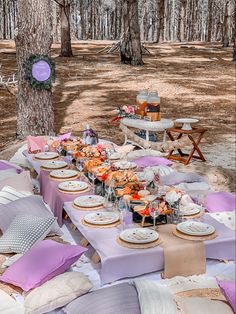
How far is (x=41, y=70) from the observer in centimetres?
Answer: 880

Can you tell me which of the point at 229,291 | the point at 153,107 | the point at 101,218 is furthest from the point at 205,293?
the point at 153,107

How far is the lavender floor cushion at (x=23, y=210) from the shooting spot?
462cm

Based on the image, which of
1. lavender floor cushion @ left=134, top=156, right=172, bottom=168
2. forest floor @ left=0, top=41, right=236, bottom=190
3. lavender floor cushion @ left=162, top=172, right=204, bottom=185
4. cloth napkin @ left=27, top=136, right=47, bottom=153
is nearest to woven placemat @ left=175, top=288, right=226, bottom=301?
lavender floor cushion @ left=162, top=172, right=204, bottom=185

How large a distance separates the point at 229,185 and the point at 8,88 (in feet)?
28.8

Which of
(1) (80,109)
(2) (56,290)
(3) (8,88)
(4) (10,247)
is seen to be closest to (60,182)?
(4) (10,247)

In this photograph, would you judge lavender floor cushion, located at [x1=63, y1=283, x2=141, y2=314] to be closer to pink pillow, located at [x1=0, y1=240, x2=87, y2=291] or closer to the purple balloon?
pink pillow, located at [x1=0, y1=240, x2=87, y2=291]

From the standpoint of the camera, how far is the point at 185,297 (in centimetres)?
346

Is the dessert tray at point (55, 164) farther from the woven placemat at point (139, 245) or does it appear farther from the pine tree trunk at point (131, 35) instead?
→ the pine tree trunk at point (131, 35)

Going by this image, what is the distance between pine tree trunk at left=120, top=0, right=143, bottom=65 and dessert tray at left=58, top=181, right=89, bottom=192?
14306 mm

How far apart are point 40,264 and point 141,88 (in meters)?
12.3

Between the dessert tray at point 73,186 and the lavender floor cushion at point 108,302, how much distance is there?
171 centimetres

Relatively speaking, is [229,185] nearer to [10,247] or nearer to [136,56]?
[10,247]

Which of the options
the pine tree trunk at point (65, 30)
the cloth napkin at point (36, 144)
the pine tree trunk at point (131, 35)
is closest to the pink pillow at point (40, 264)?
the cloth napkin at point (36, 144)

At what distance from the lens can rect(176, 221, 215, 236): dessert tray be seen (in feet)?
13.2
